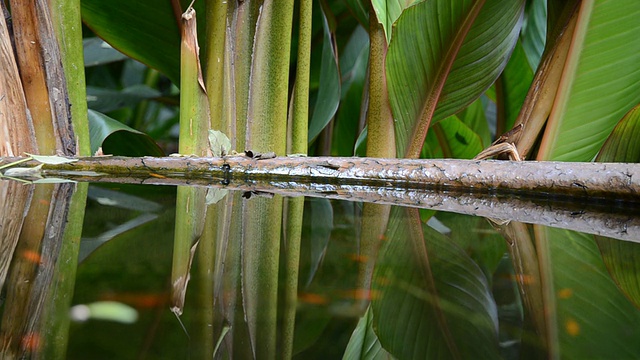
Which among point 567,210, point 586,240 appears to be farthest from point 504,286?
point 567,210

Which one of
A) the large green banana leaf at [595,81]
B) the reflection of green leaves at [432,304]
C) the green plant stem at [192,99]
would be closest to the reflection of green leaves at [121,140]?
the green plant stem at [192,99]

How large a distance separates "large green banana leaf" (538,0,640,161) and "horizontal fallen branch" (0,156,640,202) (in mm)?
354

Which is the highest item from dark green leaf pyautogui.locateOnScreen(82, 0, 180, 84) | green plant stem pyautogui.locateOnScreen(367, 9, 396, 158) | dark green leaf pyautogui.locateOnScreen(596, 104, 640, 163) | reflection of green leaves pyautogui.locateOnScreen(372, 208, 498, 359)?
dark green leaf pyautogui.locateOnScreen(82, 0, 180, 84)

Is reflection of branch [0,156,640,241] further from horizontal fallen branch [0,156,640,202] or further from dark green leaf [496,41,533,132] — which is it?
dark green leaf [496,41,533,132]

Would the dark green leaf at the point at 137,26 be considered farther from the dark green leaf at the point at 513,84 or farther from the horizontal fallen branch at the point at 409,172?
the dark green leaf at the point at 513,84

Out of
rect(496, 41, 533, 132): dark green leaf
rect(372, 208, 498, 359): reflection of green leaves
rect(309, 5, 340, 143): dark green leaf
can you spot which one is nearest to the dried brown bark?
rect(309, 5, 340, 143): dark green leaf

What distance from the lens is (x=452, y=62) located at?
4.15 ft

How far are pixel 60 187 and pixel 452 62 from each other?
2.67ft

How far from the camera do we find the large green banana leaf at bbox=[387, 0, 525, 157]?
1170 millimetres

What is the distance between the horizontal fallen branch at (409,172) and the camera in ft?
2.72

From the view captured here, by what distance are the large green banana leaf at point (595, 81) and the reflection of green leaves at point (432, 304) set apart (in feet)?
2.54

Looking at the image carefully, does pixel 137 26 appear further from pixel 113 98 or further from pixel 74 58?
pixel 113 98

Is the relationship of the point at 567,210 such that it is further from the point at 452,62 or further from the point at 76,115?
the point at 76,115

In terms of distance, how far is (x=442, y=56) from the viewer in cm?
125
